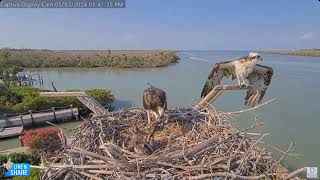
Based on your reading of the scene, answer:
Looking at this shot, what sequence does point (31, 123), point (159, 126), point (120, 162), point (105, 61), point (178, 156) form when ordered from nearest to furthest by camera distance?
point (120, 162) < point (178, 156) < point (159, 126) < point (31, 123) < point (105, 61)

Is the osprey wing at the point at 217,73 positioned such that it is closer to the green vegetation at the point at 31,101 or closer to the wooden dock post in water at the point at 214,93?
the wooden dock post in water at the point at 214,93

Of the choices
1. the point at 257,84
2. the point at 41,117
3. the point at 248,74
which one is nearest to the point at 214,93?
the point at 248,74

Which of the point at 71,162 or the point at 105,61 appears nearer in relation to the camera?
the point at 71,162

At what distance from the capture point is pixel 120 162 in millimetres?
3211

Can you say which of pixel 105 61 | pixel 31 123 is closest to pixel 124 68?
pixel 105 61

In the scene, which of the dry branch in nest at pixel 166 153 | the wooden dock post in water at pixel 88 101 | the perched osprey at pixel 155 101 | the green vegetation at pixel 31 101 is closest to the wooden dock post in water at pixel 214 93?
the dry branch in nest at pixel 166 153

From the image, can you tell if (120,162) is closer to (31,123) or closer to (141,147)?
(141,147)

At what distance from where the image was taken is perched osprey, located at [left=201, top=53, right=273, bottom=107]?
4.74m

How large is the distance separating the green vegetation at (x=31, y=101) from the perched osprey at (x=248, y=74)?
11.6 m

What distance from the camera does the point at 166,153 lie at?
372 centimetres

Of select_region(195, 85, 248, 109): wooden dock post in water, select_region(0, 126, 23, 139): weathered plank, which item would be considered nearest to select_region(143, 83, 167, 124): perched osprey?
select_region(195, 85, 248, 109): wooden dock post in water

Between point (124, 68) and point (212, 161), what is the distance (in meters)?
36.6

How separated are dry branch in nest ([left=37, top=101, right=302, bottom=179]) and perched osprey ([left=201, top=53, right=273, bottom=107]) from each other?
0.58 meters

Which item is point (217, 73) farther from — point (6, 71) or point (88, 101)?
point (6, 71)
